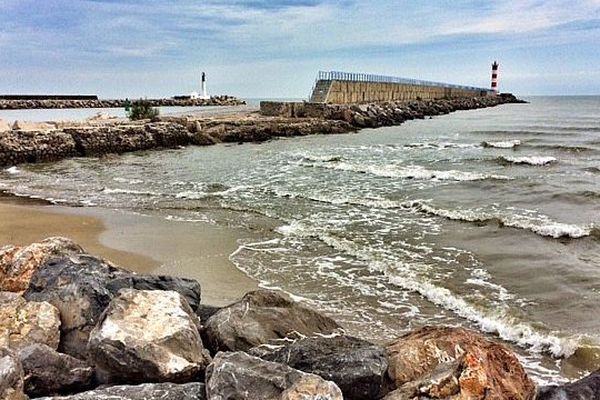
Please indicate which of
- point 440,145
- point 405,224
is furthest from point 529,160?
point 405,224

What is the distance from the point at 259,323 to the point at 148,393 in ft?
3.91

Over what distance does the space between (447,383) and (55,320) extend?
2.88 metres

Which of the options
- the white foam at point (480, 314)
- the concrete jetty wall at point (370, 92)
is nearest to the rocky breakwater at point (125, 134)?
the concrete jetty wall at point (370, 92)

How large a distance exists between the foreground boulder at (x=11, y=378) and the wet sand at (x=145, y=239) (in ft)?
11.1

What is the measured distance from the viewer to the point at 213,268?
26.8 feet

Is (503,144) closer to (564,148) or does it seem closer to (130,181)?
(564,148)

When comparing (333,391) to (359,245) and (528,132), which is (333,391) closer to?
(359,245)

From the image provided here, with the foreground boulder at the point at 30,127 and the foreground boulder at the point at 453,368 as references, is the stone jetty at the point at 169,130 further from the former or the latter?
the foreground boulder at the point at 453,368

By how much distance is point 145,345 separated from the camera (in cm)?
361

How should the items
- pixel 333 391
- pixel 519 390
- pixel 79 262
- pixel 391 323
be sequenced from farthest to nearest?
pixel 391 323
pixel 79 262
pixel 519 390
pixel 333 391

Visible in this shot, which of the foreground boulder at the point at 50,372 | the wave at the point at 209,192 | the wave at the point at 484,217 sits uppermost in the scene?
the foreground boulder at the point at 50,372

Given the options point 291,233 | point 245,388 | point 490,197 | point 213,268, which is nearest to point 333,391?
point 245,388

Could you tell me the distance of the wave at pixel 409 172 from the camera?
55.0ft

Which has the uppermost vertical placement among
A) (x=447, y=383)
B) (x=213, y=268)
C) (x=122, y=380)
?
(x=447, y=383)
